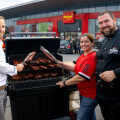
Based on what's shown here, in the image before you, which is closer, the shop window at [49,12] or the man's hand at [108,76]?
the man's hand at [108,76]

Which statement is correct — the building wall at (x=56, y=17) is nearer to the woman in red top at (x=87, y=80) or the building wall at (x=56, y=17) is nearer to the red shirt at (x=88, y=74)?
the woman in red top at (x=87, y=80)

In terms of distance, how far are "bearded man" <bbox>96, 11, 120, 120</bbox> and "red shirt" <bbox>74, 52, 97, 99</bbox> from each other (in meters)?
0.15

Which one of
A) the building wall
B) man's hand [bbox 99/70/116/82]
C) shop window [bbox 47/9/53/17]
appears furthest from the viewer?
shop window [bbox 47/9/53/17]

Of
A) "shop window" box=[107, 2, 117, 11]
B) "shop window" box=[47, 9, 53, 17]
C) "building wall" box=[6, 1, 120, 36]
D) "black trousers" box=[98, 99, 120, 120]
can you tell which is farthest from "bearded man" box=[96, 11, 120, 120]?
"shop window" box=[47, 9, 53, 17]

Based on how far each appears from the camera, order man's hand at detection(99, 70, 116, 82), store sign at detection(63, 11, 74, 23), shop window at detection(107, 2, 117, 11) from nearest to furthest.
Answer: man's hand at detection(99, 70, 116, 82) → shop window at detection(107, 2, 117, 11) → store sign at detection(63, 11, 74, 23)

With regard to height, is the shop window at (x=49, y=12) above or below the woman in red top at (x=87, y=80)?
above

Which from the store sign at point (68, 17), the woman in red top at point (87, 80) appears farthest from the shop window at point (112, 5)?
the woman in red top at point (87, 80)

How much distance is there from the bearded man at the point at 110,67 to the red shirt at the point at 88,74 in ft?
0.49

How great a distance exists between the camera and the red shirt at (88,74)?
2135mm

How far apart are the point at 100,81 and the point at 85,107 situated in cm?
53

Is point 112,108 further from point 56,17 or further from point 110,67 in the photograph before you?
point 56,17

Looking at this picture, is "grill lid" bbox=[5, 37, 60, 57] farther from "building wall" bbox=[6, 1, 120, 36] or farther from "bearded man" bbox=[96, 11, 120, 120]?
"building wall" bbox=[6, 1, 120, 36]

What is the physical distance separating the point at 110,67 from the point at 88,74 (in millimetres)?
376

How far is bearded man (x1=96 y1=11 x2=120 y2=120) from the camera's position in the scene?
1.81 metres
